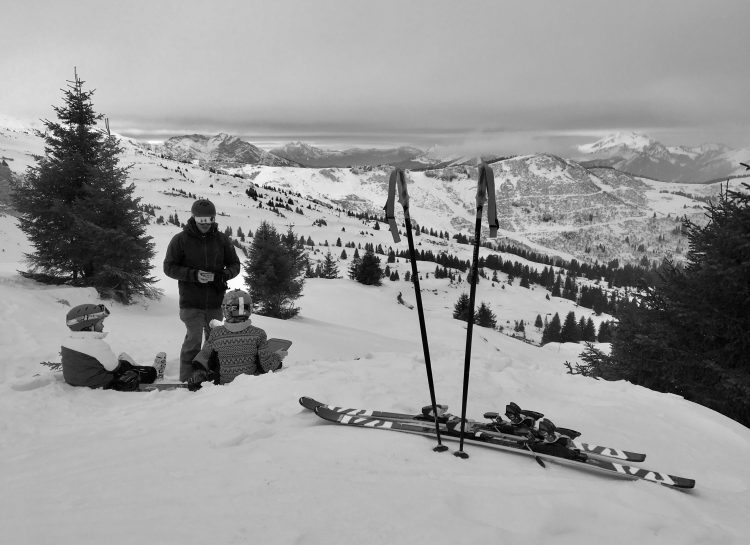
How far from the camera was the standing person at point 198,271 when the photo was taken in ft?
24.3

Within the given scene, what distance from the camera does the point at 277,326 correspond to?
686 inches

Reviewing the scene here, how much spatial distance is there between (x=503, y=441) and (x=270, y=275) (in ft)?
82.4

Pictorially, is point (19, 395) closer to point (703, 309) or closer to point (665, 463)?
point (665, 463)

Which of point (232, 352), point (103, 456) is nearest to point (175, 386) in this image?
point (232, 352)

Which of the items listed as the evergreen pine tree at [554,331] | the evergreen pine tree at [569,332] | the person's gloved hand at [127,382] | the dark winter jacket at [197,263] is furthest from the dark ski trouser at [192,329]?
the evergreen pine tree at [554,331]

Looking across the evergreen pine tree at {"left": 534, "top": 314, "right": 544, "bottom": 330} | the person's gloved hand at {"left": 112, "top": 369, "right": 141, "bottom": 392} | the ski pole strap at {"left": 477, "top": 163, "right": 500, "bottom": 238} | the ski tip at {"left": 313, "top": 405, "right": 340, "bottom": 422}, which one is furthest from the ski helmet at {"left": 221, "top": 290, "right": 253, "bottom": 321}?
the evergreen pine tree at {"left": 534, "top": 314, "right": 544, "bottom": 330}

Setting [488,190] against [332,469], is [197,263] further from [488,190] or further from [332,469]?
[488,190]

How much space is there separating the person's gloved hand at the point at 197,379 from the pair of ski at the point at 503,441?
2307 mm

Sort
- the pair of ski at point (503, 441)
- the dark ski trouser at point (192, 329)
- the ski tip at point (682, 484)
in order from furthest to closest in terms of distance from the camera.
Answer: the dark ski trouser at point (192, 329) < the pair of ski at point (503, 441) < the ski tip at point (682, 484)

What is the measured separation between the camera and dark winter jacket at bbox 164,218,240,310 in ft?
24.6

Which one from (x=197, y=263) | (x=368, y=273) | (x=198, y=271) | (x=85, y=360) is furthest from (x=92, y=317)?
(x=368, y=273)

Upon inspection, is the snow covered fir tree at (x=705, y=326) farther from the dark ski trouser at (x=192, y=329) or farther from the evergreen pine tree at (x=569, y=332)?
the evergreen pine tree at (x=569, y=332)

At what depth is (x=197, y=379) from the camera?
21.6 feet

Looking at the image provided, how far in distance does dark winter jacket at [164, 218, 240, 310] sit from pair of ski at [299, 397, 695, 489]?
359 cm
